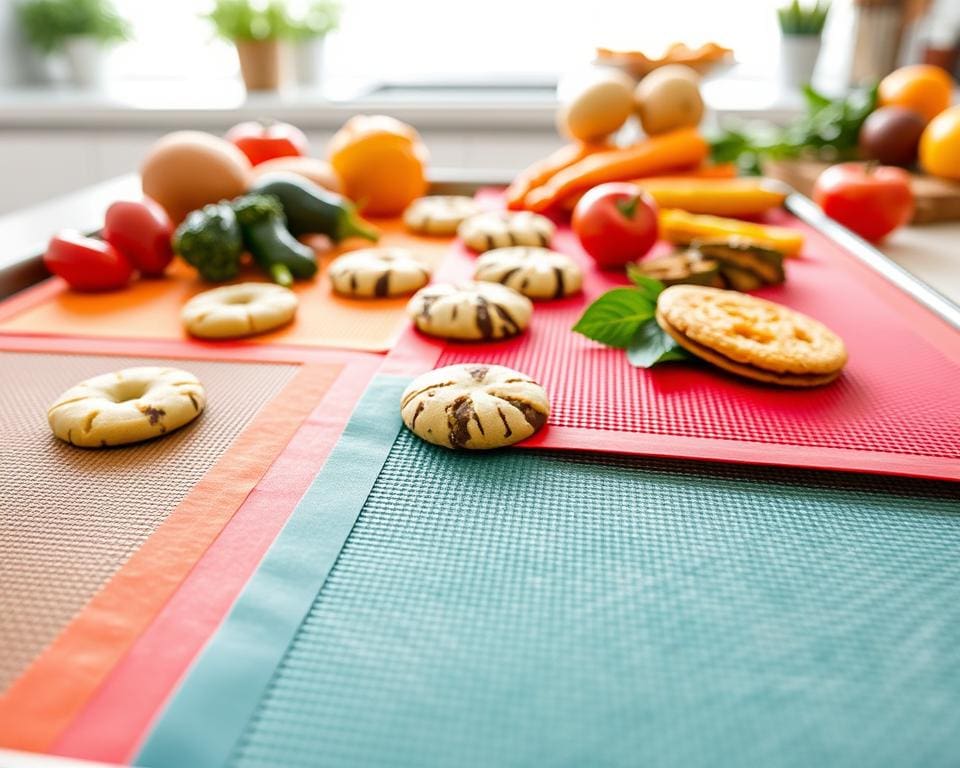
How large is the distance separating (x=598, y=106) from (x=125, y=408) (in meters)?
1.10

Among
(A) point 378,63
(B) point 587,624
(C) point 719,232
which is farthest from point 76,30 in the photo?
(B) point 587,624

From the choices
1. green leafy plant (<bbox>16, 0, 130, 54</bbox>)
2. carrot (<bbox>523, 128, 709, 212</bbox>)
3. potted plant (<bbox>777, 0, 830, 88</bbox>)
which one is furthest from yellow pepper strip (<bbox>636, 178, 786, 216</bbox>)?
green leafy plant (<bbox>16, 0, 130, 54</bbox>)

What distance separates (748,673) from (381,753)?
21cm

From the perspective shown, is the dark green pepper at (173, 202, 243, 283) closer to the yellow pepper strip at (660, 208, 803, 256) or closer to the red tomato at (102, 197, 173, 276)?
the red tomato at (102, 197, 173, 276)

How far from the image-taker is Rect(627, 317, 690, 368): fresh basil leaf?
2.75 feet

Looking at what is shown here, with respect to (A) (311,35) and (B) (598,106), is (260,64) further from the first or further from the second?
(B) (598,106)

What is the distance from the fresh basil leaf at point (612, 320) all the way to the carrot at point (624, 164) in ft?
1.93

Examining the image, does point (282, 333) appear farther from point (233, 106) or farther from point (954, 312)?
point (233, 106)

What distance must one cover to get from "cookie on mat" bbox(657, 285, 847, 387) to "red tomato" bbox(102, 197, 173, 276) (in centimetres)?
72

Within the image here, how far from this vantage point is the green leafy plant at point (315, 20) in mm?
2652

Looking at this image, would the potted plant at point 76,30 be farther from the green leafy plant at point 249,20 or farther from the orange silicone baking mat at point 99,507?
the orange silicone baking mat at point 99,507

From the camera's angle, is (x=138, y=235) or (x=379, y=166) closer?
(x=138, y=235)

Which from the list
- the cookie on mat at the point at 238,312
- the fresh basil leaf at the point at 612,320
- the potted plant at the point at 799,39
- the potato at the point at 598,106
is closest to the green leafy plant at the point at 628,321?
the fresh basil leaf at the point at 612,320

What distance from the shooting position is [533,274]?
1.04 metres
